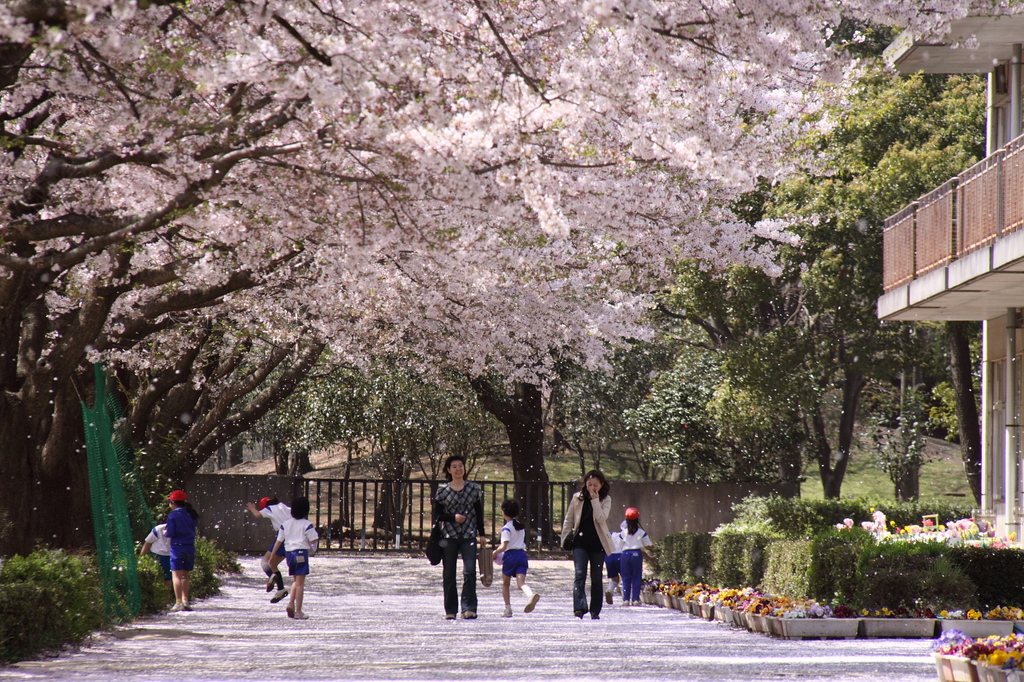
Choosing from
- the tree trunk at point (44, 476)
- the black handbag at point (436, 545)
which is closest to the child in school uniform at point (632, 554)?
the black handbag at point (436, 545)

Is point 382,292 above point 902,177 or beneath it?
beneath

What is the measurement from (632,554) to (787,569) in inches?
125

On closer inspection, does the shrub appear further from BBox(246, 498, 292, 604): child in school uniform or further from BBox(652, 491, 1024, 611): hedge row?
BBox(652, 491, 1024, 611): hedge row

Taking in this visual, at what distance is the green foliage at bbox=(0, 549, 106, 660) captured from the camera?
9.25 metres

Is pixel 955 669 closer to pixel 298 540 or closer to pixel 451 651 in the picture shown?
pixel 451 651

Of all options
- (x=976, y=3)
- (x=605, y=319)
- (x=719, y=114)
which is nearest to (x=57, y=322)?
(x=605, y=319)

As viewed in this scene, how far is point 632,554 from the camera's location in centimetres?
1683

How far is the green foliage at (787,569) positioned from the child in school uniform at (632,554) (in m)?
1.79

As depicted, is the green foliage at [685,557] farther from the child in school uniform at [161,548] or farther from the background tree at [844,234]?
the child in school uniform at [161,548]

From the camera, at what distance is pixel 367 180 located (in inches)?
385

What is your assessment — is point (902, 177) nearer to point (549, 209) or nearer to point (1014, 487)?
point (1014, 487)

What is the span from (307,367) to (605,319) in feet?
17.8

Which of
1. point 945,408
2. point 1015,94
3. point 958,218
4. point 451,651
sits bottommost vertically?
point 451,651

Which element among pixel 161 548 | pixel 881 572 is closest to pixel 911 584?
pixel 881 572
